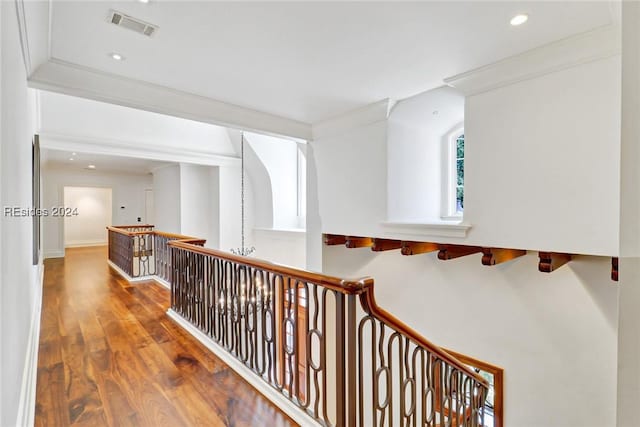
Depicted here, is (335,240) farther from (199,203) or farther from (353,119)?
(199,203)

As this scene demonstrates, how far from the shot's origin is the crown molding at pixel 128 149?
5.14m

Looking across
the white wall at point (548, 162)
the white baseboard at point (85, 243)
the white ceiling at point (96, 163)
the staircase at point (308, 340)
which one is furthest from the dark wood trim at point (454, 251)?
the white baseboard at point (85, 243)

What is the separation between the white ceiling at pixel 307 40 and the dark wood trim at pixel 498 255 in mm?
1721

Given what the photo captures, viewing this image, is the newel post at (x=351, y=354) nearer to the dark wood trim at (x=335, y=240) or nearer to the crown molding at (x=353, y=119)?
the crown molding at (x=353, y=119)

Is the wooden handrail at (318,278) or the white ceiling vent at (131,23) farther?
the white ceiling vent at (131,23)

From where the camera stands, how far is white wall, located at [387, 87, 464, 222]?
146 inches

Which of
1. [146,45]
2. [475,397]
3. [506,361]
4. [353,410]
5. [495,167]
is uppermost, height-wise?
[146,45]

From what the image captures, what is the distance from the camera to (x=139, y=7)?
196 centimetres

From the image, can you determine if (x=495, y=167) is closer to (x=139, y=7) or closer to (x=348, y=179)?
(x=348, y=179)

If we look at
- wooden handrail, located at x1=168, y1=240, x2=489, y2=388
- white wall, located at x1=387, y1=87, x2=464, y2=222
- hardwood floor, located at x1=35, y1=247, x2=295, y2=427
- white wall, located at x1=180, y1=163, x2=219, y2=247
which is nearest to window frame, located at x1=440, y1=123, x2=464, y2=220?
white wall, located at x1=387, y1=87, x2=464, y2=222

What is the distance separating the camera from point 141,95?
9.89ft

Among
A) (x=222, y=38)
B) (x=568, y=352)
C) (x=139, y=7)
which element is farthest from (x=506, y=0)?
(x=568, y=352)

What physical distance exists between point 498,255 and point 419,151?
67.9 inches

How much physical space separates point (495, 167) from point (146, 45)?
3.11 metres
